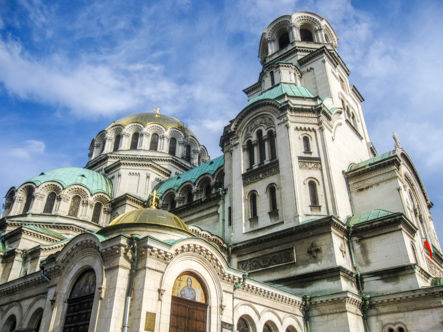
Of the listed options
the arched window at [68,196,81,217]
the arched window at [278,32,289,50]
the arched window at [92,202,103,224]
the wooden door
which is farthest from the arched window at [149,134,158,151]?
the wooden door

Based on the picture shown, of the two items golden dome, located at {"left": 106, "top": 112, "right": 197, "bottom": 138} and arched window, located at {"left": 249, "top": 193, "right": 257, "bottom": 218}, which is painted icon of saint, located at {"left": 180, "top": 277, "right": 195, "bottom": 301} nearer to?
arched window, located at {"left": 249, "top": 193, "right": 257, "bottom": 218}

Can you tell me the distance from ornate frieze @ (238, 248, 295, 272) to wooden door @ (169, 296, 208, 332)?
8.24 metres

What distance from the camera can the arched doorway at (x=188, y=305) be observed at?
14.3 meters

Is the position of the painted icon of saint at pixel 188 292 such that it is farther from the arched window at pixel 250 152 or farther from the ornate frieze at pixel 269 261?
the arched window at pixel 250 152

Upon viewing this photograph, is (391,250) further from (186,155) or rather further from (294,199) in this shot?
(186,155)

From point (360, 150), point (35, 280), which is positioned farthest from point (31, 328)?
point (360, 150)

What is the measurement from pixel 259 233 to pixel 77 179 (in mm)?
20657

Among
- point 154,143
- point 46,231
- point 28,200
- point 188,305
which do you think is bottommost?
point 188,305

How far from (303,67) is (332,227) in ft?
59.3

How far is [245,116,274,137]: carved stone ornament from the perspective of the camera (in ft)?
91.4

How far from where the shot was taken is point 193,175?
3544 centimetres

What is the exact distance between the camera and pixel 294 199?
23.5m

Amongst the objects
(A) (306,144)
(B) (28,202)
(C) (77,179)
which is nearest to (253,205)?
(A) (306,144)

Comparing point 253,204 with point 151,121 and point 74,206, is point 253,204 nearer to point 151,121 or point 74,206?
point 74,206
